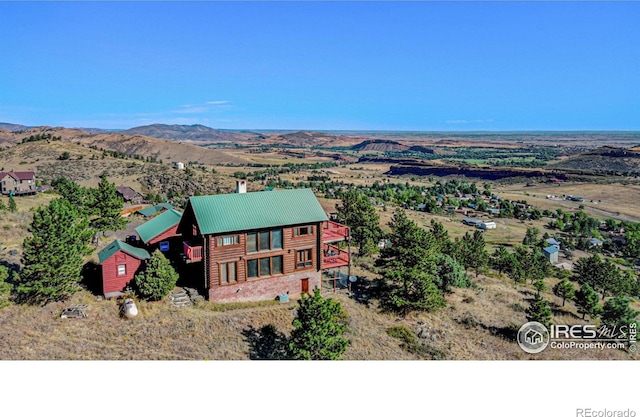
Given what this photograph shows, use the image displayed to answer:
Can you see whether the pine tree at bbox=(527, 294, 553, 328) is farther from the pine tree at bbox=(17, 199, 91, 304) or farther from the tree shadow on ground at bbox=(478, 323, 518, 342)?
the pine tree at bbox=(17, 199, 91, 304)

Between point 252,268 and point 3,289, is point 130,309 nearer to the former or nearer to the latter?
point 3,289

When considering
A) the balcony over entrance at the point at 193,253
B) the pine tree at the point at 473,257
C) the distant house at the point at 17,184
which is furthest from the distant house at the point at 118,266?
the distant house at the point at 17,184

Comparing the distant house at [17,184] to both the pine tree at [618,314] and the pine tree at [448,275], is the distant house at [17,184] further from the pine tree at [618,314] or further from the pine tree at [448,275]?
the pine tree at [618,314]

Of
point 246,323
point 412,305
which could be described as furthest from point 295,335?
point 412,305

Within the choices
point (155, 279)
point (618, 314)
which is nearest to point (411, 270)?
point (618, 314)

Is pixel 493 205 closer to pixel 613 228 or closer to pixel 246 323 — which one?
pixel 613 228

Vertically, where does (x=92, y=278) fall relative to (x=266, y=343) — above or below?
above
